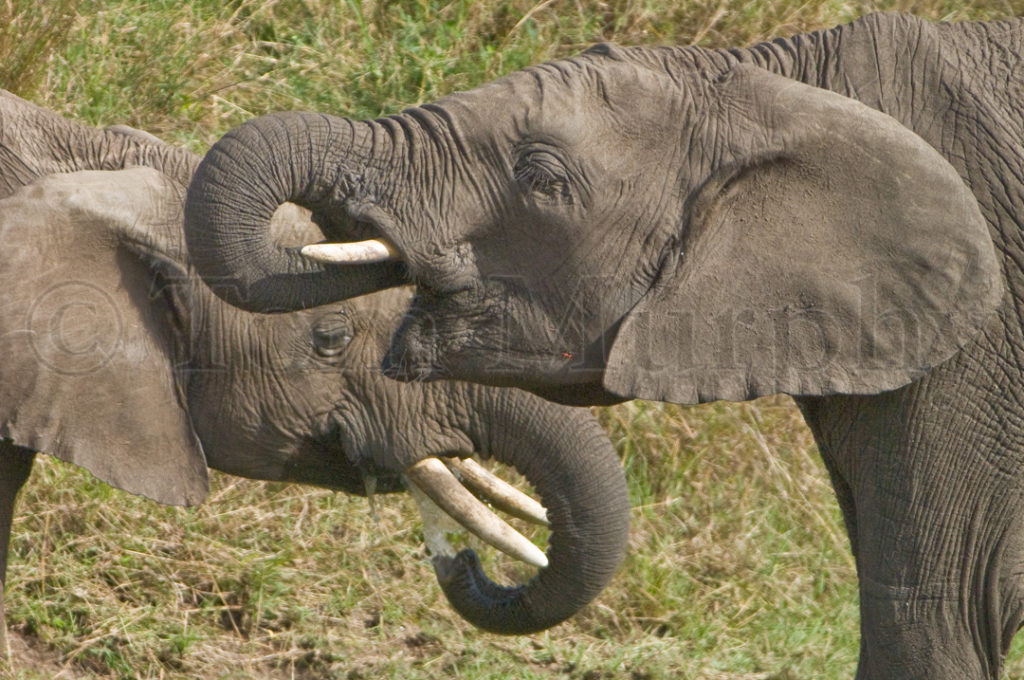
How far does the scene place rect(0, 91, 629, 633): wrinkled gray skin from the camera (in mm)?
3875

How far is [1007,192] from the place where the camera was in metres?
2.90

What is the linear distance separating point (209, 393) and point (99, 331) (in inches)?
11.9

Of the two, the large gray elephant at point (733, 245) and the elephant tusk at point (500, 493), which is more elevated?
the large gray elephant at point (733, 245)

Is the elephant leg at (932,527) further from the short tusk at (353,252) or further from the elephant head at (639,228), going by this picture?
the short tusk at (353,252)

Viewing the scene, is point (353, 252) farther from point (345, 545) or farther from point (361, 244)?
point (345, 545)

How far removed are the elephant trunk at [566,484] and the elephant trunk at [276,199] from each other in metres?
1.03

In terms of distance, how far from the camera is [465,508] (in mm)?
4035

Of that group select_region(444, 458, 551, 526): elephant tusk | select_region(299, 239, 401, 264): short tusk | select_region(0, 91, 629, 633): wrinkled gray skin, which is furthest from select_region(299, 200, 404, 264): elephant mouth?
select_region(444, 458, 551, 526): elephant tusk

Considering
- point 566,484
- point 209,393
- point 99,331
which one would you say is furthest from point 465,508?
point 99,331

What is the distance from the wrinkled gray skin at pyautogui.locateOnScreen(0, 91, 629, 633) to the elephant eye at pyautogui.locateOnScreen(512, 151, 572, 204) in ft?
3.50

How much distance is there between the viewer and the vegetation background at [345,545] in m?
4.85

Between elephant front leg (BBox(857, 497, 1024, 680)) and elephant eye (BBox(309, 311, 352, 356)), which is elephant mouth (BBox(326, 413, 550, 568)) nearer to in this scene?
elephant eye (BBox(309, 311, 352, 356))

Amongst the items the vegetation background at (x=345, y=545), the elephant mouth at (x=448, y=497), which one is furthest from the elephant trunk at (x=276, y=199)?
the vegetation background at (x=345, y=545)

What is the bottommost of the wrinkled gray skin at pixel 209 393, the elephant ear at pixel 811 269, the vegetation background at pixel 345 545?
the vegetation background at pixel 345 545
